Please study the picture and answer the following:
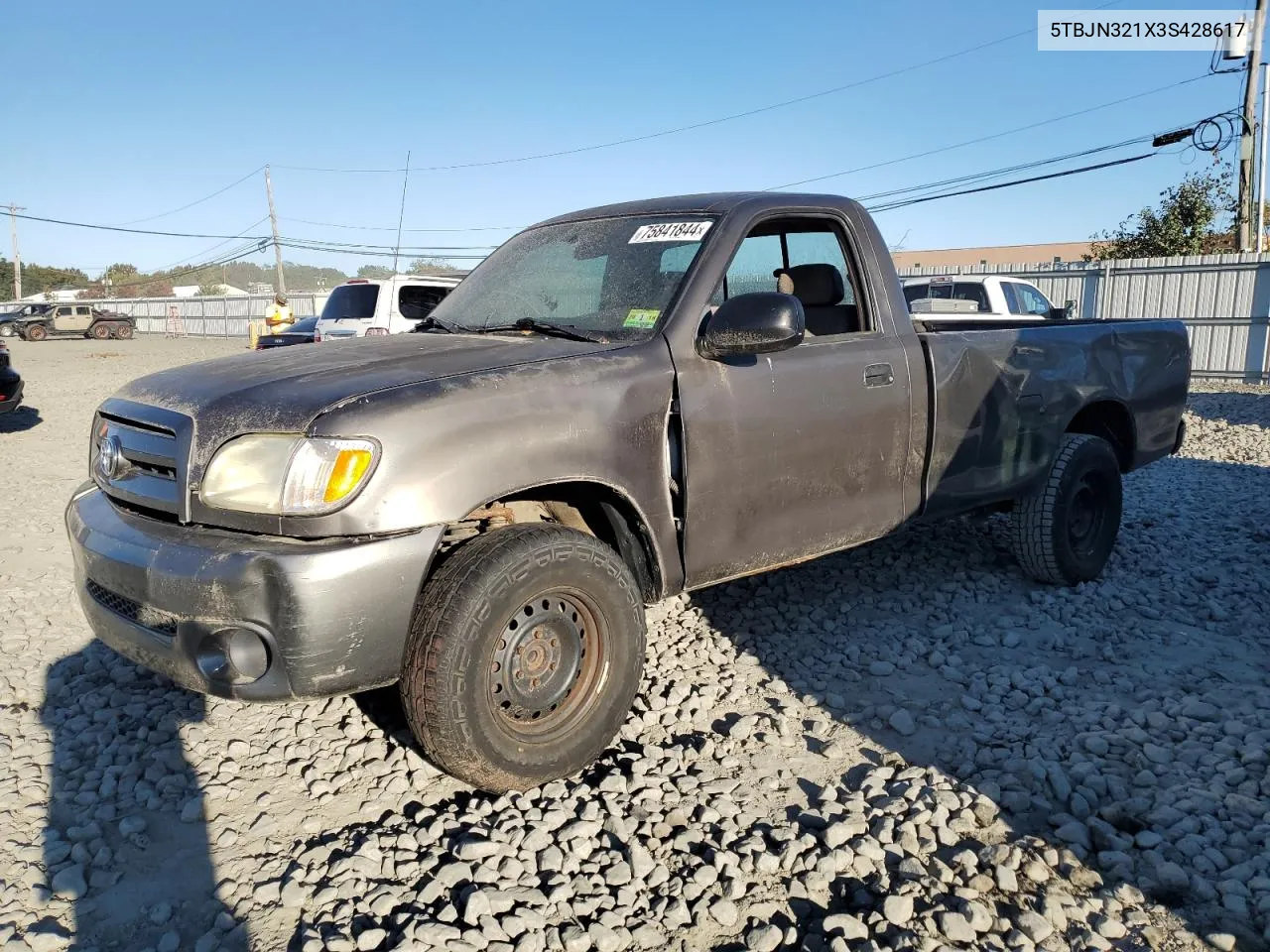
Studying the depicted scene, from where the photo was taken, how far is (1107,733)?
3.28 m

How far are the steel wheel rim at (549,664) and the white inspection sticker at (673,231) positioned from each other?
1.48 metres

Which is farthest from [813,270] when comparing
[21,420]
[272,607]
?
[21,420]

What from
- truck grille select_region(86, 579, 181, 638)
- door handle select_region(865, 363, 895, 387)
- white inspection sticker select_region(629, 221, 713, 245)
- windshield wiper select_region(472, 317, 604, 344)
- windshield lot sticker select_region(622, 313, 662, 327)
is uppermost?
white inspection sticker select_region(629, 221, 713, 245)

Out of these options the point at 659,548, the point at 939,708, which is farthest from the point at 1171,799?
Answer: the point at 659,548

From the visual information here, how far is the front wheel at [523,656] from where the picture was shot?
2.63 metres

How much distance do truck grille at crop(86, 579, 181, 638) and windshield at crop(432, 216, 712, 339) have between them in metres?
1.64

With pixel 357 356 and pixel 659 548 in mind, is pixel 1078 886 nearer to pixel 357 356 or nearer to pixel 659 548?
pixel 659 548

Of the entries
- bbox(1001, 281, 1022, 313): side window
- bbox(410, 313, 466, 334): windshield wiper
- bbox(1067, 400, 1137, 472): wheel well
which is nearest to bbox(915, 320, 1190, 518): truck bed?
bbox(1067, 400, 1137, 472): wheel well

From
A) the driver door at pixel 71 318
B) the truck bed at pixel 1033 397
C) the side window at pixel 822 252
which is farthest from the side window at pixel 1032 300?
the driver door at pixel 71 318

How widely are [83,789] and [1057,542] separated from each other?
4310 mm

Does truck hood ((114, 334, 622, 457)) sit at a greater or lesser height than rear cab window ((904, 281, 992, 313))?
lesser

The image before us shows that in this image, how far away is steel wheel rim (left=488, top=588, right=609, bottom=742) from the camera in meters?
2.80

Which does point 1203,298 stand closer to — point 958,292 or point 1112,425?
point 958,292

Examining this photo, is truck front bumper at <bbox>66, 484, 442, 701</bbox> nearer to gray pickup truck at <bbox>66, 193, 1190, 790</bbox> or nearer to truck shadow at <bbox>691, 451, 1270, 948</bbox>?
gray pickup truck at <bbox>66, 193, 1190, 790</bbox>
